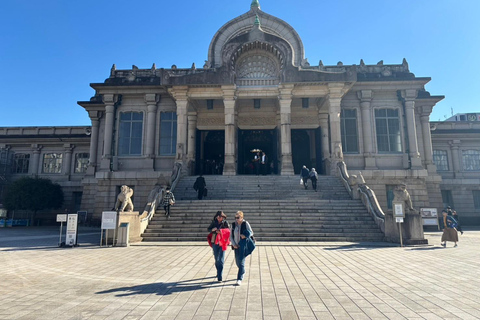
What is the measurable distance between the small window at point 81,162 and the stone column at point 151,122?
40.3 ft

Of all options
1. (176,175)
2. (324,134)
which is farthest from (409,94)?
(176,175)

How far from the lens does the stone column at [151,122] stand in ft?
76.0

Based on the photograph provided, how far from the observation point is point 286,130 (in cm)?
2095

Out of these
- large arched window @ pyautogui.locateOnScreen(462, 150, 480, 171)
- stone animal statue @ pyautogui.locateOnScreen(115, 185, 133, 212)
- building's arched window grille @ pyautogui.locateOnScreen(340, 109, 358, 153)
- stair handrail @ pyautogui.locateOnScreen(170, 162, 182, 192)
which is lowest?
stone animal statue @ pyautogui.locateOnScreen(115, 185, 133, 212)

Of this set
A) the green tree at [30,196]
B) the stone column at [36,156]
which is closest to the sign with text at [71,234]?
the green tree at [30,196]

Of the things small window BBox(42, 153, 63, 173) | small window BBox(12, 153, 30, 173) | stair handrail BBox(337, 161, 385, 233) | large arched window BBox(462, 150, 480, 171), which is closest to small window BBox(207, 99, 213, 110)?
stair handrail BBox(337, 161, 385, 233)

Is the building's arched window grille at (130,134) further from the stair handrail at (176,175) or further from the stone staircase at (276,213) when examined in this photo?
the stone staircase at (276,213)

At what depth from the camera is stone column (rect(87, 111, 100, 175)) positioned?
2552 cm

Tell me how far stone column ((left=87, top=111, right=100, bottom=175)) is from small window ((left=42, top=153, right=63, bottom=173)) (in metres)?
8.54

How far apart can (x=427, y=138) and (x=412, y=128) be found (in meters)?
2.67

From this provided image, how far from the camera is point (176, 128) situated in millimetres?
23812

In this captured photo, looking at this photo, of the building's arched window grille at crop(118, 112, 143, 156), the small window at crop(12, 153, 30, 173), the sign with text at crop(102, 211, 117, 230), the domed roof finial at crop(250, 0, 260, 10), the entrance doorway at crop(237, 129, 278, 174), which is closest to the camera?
the sign with text at crop(102, 211, 117, 230)

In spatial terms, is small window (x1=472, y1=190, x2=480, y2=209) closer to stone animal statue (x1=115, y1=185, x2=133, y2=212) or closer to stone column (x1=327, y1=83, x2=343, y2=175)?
stone column (x1=327, y1=83, x2=343, y2=175)

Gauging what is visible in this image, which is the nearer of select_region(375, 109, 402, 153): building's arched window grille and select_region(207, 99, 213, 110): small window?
select_region(375, 109, 402, 153): building's arched window grille
